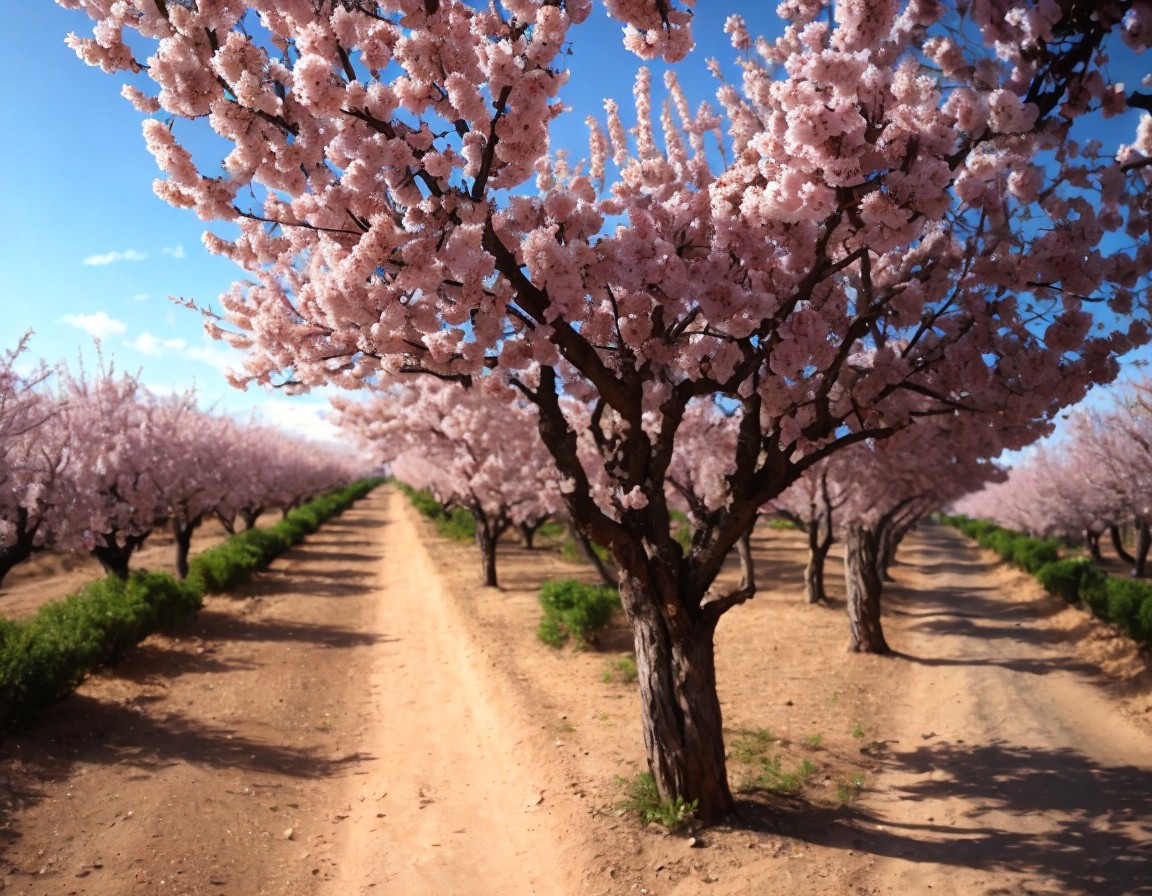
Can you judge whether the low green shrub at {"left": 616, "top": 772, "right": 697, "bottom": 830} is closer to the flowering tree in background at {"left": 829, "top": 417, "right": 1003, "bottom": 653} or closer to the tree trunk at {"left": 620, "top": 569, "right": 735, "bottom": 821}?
the tree trunk at {"left": 620, "top": 569, "right": 735, "bottom": 821}

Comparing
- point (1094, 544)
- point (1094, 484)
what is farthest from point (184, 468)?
point (1094, 544)

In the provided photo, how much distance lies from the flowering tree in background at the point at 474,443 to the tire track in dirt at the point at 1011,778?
28.2ft

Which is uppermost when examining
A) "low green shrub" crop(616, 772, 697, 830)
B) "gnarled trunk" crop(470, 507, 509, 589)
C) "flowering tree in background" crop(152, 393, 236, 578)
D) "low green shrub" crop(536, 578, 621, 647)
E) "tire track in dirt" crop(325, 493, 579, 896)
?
"flowering tree in background" crop(152, 393, 236, 578)

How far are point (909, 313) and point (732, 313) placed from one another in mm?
1829

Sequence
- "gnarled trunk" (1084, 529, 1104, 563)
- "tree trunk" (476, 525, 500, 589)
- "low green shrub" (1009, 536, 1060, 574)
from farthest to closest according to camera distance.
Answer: "gnarled trunk" (1084, 529, 1104, 563), "low green shrub" (1009, 536, 1060, 574), "tree trunk" (476, 525, 500, 589)

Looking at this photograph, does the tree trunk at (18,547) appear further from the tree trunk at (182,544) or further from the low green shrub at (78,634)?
the tree trunk at (182,544)

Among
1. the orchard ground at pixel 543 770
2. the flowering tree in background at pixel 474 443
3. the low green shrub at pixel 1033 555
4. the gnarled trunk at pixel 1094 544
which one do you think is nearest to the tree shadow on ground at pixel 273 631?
the orchard ground at pixel 543 770

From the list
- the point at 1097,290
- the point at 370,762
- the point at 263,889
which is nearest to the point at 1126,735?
the point at 1097,290

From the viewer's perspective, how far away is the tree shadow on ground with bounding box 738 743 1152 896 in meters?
5.77

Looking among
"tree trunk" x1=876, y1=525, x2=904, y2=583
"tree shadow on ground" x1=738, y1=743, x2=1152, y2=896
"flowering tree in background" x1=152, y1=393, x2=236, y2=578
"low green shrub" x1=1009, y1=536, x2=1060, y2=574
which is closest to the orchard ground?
"tree shadow on ground" x1=738, y1=743, x2=1152, y2=896

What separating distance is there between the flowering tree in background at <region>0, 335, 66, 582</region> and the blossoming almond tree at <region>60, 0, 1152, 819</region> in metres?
5.13

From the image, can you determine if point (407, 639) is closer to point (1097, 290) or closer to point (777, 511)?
point (777, 511)

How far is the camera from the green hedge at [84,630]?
8.03 meters

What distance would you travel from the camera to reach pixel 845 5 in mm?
4293
